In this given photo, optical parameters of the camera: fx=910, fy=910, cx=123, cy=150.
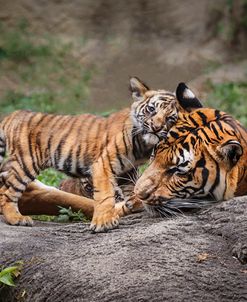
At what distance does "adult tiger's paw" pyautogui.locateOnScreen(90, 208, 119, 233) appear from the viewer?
558 centimetres

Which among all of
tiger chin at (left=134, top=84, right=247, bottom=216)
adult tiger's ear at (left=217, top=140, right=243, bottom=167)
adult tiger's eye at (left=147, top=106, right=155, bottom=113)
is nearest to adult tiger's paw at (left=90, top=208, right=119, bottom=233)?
tiger chin at (left=134, top=84, right=247, bottom=216)

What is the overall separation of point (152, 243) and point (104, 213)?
872 millimetres

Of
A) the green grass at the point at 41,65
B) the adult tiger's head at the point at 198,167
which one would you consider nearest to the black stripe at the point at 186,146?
the adult tiger's head at the point at 198,167

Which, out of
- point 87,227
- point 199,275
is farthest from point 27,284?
point 199,275

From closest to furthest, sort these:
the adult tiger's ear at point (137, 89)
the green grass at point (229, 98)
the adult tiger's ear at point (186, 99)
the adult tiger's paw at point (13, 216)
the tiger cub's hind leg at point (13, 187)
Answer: the adult tiger's ear at point (186, 99)
the adult tiger's paw at point (13, 216)
the tiger cub's hind leg at point (13, 187)
the adult tiger's ear at point (137, 89)
the green grass at point (229, 98)

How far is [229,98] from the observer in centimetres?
1320

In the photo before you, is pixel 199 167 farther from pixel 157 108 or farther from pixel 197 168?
pixel 157 108

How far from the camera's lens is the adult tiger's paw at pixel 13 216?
6.47 meters

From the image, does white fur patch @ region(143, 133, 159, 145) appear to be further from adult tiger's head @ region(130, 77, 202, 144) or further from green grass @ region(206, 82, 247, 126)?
green grass @ region(206, 82, 247, 126)

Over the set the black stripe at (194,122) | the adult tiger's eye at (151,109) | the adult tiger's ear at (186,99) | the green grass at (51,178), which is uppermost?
the adult tiger's ear at (186,99)

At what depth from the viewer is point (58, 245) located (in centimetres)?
535

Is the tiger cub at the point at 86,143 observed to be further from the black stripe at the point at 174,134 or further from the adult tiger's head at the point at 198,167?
the adult tiger's head at the point at 198,167

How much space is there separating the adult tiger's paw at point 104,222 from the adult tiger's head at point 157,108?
66cm

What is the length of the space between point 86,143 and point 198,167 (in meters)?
1.81
